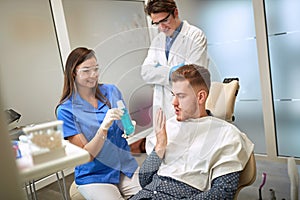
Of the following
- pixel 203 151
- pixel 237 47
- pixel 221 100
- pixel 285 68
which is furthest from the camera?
pixel 237 47

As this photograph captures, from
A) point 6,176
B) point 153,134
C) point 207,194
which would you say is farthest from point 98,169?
point 6,176

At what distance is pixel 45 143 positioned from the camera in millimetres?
565

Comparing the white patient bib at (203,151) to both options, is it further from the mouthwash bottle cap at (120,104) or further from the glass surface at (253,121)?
the glass surface at (253,121)

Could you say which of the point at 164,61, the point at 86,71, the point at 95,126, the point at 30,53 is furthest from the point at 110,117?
the point at 30,53

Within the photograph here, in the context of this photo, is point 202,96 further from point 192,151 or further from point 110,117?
point 110,117

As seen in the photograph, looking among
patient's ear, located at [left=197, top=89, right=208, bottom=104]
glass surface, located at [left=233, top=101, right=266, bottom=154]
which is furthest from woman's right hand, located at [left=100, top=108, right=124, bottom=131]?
glass surface, located at [left=233, top=101, right=266, bottom=154]

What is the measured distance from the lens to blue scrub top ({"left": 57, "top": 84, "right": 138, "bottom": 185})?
1144 millimetres

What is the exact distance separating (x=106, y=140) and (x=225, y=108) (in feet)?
1.95

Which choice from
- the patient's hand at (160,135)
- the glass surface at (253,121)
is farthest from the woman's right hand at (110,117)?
the glass surface at (253,121)

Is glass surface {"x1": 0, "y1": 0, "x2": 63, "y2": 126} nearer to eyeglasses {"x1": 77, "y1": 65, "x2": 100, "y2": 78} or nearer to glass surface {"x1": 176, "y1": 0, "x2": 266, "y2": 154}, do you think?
eyeglasses {"x1": 77, "y1": 65, "x2": 100, "y2": 78}

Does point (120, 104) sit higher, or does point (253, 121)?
point (120, 104)

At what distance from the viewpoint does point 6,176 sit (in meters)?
0.32

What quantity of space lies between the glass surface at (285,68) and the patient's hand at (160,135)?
1296mm

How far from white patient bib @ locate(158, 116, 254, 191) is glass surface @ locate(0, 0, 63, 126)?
2.82 feet
